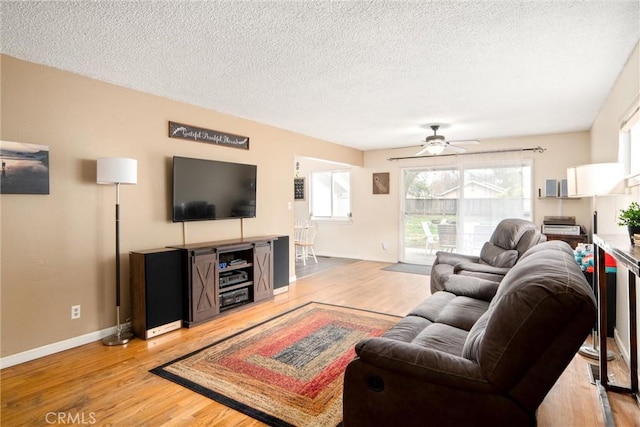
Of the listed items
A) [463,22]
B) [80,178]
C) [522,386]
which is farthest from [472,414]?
[80,178]

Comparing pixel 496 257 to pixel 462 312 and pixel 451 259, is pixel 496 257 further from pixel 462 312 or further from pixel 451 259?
pixel 462 312

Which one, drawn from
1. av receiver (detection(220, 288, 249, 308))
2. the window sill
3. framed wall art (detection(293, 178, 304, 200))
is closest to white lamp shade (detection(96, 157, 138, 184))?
av receiver (detection(220, 288, 249, 308))

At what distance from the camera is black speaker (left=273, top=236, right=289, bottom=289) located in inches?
190

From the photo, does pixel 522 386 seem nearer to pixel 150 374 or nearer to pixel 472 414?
pixel 472 414

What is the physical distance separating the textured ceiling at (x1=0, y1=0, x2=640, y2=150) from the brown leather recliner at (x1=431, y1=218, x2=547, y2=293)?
1.50m

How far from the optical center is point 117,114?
11.2 ft

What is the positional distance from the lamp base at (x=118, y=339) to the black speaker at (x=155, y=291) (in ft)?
0.28

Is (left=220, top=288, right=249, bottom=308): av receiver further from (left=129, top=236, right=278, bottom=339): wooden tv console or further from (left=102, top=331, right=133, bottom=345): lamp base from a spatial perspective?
(left=102, top=331, right=133, bottom=345): lamp base

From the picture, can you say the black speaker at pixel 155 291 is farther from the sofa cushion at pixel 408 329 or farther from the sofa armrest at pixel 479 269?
the sofa armrest at pixel 479 269

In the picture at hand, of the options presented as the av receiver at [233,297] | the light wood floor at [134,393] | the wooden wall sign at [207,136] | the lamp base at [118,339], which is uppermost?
the wooden wall sign at [207,136]

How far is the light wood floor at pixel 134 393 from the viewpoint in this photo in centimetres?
205

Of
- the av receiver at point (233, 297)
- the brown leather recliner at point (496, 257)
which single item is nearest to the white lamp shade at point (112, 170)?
the av receiver at point (233, 297)

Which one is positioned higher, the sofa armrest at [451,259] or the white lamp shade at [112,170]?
the white lamp shade at [112,170]

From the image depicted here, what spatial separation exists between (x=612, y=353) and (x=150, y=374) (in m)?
3.71
